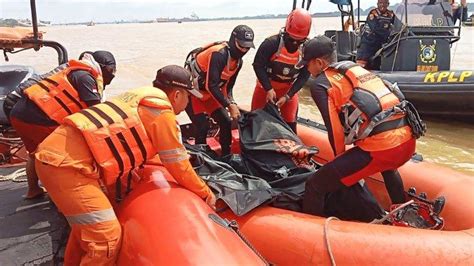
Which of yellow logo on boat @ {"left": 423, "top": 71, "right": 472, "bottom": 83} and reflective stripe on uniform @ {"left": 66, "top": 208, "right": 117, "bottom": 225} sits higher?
reflective stripe on uniform @ {"left": 66, "top": 208, "right": 117, "bottom": 225}

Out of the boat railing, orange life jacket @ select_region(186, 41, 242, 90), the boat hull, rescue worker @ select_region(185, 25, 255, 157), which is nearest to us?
rescue worker @ select_region(185, 25, 255, 157)

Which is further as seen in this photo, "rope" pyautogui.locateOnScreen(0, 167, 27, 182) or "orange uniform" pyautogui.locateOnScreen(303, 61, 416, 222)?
"rope" pyautogui.locateOnScreen(0, 167, 27, 182)

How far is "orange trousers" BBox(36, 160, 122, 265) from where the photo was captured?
2.15 m

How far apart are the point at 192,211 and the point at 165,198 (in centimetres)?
16

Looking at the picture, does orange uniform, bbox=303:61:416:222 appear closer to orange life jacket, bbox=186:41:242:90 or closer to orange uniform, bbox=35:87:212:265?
orange uniform, bbox=35:87:212:265

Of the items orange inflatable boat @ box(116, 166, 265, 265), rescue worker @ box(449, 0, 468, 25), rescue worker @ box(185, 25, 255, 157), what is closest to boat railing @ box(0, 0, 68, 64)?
rescue worker @ box(185, 25, 255, 157)

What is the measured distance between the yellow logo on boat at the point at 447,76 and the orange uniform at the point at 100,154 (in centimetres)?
492

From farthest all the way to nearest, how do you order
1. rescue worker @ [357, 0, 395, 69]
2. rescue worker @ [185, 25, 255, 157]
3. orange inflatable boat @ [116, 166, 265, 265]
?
rescue worker @ [357, 0, 395, 69] → rescue worker @ [185, 25, 255, 157] → orange inflatable boat @ [116, 166, 265, 265]

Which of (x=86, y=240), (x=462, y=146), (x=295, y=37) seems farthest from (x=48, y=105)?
(x=462, y=146)

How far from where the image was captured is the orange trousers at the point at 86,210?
2152 mm

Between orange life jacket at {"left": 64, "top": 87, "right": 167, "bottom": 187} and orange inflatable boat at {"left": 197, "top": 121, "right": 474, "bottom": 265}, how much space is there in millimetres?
642

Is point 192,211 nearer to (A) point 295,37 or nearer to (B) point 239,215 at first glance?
(B) point 239,215

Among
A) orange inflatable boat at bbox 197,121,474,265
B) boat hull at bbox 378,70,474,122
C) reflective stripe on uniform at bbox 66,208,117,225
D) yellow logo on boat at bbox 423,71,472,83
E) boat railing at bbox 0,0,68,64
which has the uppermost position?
boat railing at bbox 0,0,68,64

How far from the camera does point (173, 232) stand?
209cm
